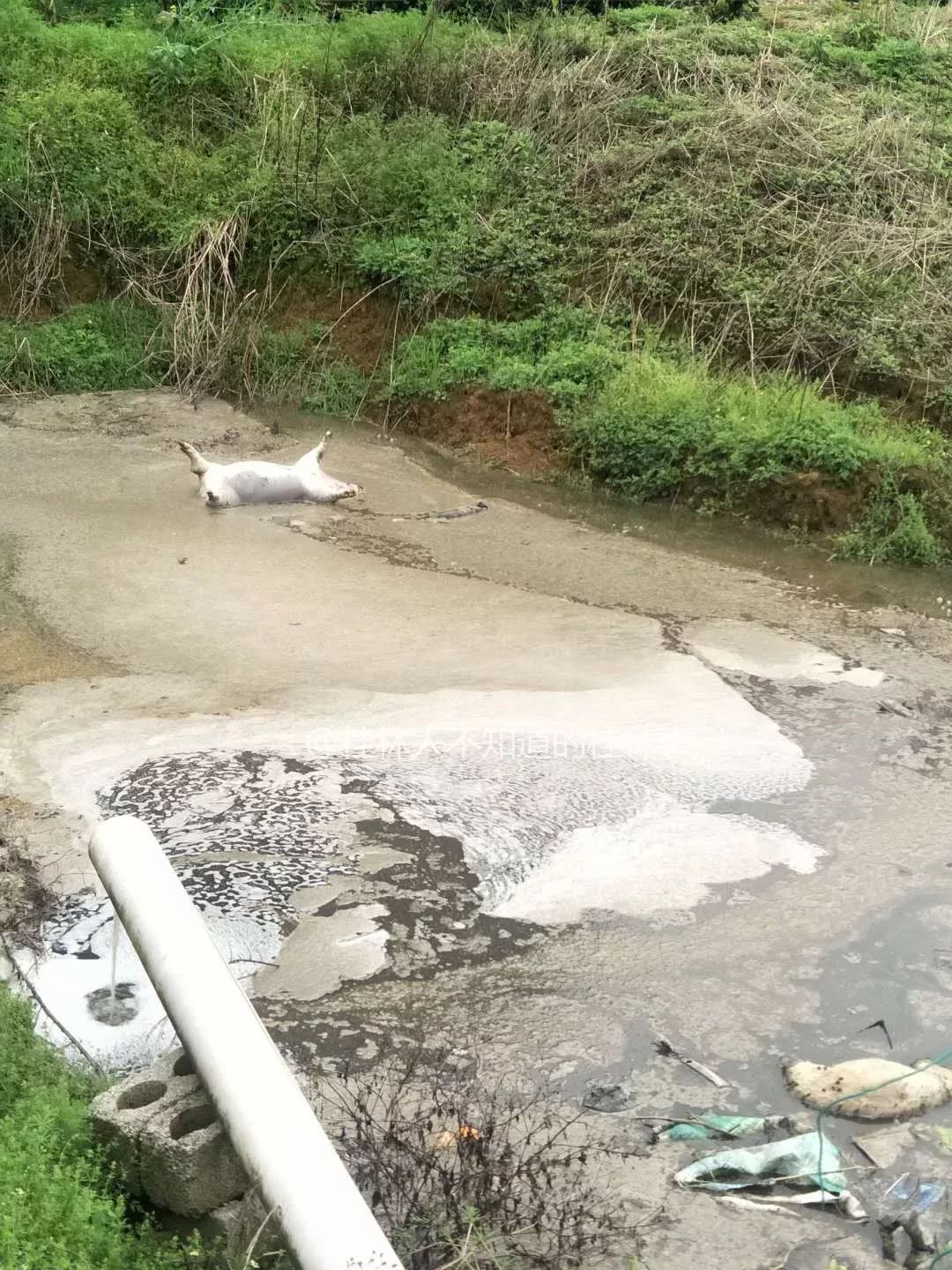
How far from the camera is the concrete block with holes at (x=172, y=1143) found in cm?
319

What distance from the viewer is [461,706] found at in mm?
6047

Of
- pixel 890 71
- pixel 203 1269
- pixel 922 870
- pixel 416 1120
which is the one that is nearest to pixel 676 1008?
pixel 416 1120

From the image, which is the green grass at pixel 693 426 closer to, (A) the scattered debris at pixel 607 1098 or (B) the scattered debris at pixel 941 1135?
(B) the scattered debris at pixel 941 1135

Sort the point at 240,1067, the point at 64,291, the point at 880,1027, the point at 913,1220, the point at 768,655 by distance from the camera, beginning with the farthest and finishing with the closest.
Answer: the point at 64,291 < the point at 768,655 < the point at 880,1027 < the point at 913,1220 < the point at 240,1067

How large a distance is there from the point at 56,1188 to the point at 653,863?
2571mm

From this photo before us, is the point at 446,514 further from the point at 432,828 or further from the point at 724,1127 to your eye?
the point at 724,1127

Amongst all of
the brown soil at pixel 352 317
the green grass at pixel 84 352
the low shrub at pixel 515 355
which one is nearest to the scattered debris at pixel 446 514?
the low shrub at pixel 515 355

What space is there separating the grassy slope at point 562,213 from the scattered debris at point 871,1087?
17.1 ft

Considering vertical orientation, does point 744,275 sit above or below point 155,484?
above

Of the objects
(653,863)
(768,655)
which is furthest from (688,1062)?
(768,655)

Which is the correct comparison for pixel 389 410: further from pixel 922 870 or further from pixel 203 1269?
pixel 203 1269

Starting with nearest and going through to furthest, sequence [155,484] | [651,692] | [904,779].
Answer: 1. [904,779]
2. [651,692]
3. [155,484]

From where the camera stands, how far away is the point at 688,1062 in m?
3.94

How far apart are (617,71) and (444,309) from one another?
3.17 metres
